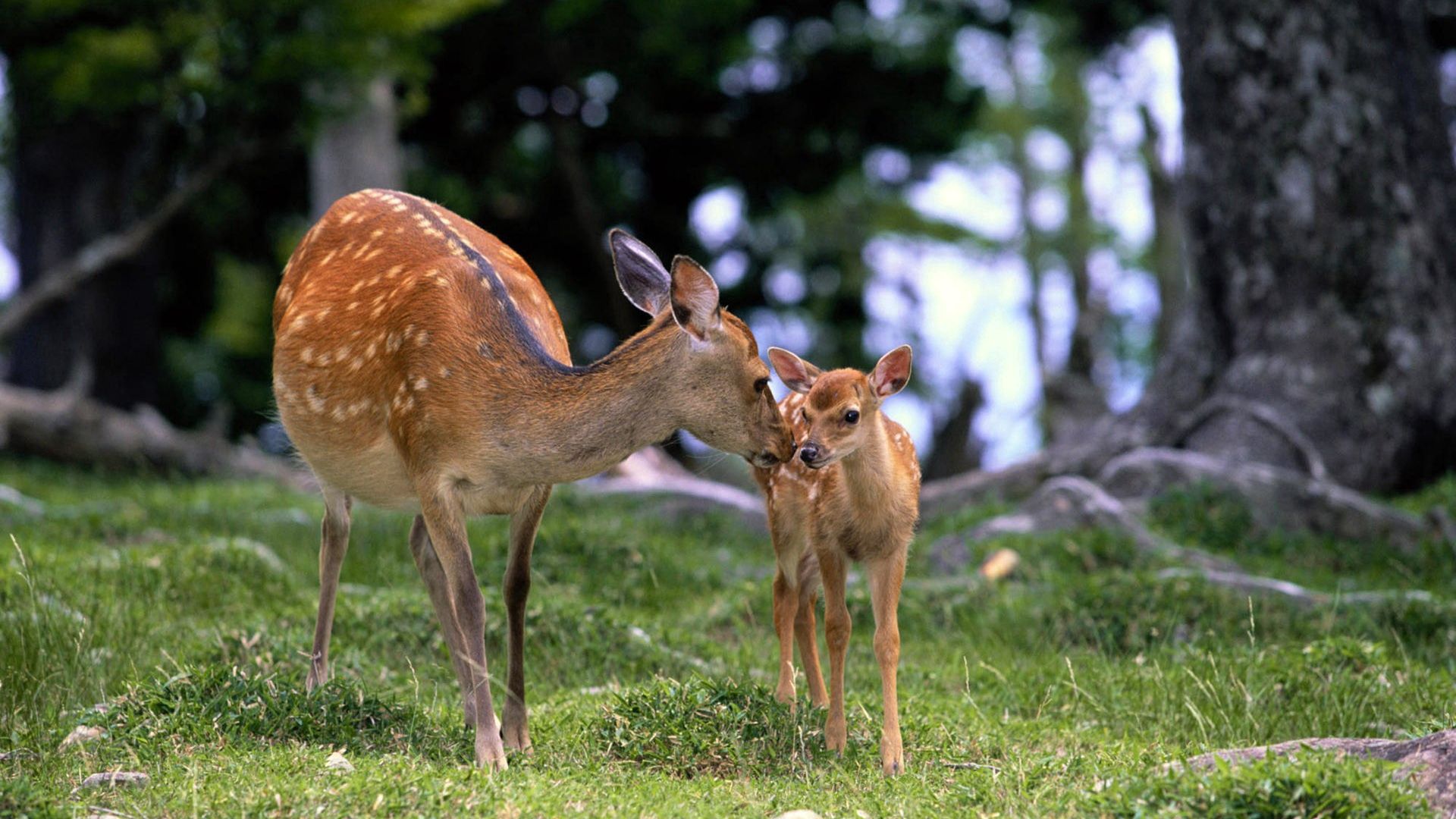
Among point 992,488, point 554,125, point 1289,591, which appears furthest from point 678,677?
point 554,125

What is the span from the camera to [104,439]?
1260 centimetres

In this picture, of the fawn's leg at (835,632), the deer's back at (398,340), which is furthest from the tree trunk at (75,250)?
the fawn's leg at (835,632)

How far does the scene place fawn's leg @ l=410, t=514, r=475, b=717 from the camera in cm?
548

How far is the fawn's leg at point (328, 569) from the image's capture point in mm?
5984

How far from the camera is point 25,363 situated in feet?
49.5

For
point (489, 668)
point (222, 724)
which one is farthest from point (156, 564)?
point (222, 724)

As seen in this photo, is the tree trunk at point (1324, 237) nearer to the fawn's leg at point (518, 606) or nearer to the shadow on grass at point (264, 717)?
the fawn's leg at point (518, 606)

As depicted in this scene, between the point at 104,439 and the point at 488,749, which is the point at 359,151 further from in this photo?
the point at 488,749

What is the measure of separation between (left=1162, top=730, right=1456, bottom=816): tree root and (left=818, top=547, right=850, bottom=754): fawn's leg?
1.19 metres

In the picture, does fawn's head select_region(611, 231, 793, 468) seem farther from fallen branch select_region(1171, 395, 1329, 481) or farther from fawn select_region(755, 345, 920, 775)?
fallen branch select_region(1171, 395, 1329, 481)

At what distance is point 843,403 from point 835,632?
86cm

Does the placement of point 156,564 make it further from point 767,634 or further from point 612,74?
point 612,74

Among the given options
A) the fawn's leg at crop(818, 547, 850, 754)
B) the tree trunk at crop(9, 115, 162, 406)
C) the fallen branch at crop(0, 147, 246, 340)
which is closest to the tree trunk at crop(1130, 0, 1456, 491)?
the fawn's leg at crop(818, 547, 850, 754)

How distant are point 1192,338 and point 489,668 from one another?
5940 mm
